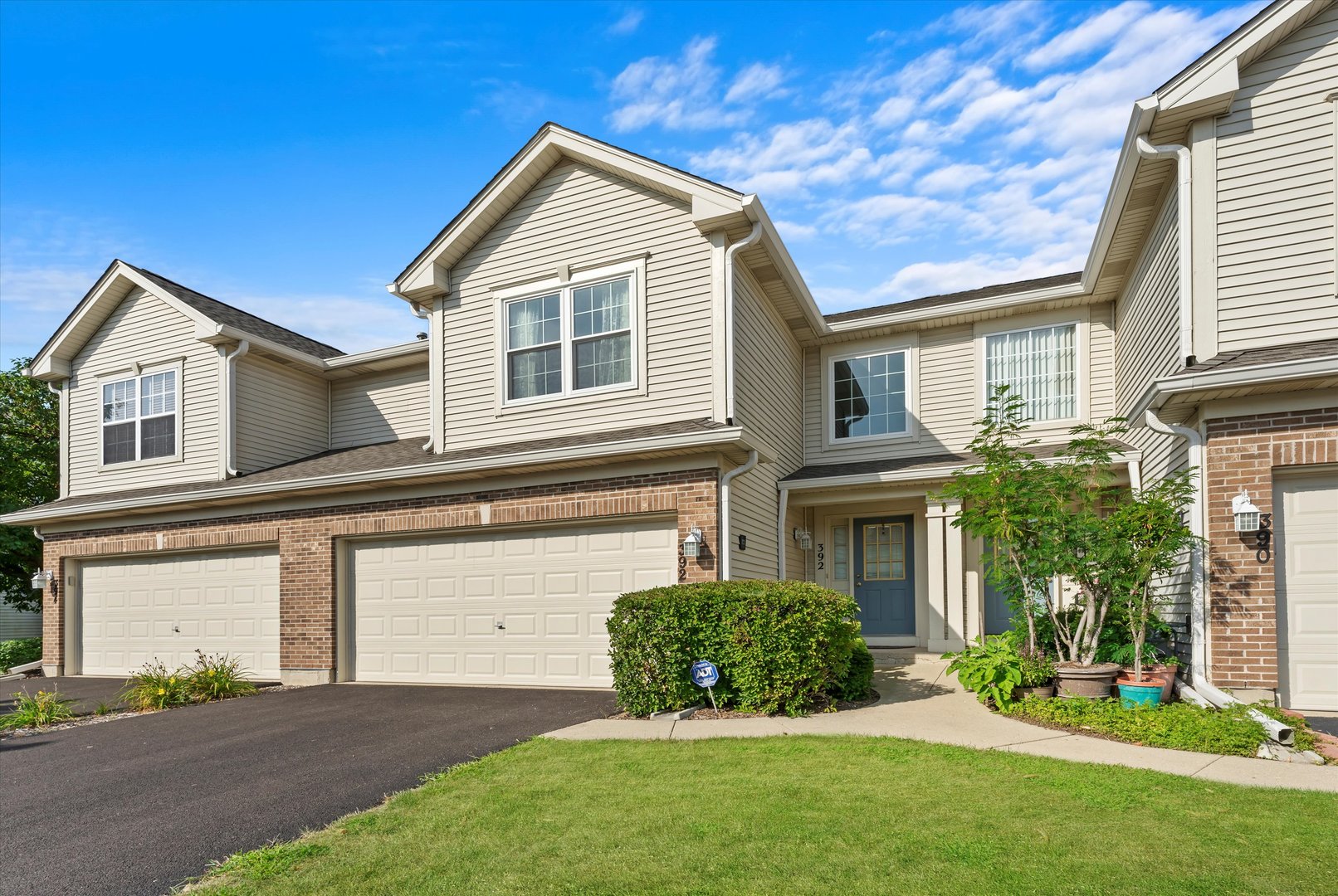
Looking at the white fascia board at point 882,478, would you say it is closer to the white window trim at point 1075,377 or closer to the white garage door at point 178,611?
the white window trim at point 1075,377

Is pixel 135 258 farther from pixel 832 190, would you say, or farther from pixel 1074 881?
pixel 1074 881

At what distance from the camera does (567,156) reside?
36.7 feet

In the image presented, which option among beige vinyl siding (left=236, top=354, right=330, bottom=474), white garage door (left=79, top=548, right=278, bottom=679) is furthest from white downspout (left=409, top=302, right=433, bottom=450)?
beige vinyl siding (left=236, top=354, right=330, bottom=474)

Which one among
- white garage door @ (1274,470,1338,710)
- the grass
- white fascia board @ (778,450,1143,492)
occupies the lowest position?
the grass

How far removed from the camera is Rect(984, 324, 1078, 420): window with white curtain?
39.0ft

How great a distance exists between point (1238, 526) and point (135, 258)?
17.6 m

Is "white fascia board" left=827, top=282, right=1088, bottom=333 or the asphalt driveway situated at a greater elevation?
"white fascia board" left=827, top=282, right=1088, bottom=333

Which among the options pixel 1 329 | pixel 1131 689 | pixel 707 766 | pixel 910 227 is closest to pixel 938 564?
pixel 1131 689

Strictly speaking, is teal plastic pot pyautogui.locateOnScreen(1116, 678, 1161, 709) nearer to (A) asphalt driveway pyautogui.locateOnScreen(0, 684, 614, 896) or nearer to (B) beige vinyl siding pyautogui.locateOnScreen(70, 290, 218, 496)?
(A) asphalt driveway pyautogui.locateOnScreen(0, 684, 614, 896)

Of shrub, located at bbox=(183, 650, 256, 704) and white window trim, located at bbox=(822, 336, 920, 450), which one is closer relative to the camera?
shrub, located at bbox=(183, 650, 256, 704)

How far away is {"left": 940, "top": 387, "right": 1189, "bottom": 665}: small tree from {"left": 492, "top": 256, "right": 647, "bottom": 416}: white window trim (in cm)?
422

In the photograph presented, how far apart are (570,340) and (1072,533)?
6.54 metres

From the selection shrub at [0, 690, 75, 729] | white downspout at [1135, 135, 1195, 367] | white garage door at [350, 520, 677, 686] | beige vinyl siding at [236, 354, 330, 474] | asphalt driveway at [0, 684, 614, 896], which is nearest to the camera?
asphalt driveway at [0, 684, 614, 896]

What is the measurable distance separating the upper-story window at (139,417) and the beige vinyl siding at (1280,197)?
15.8 meters
